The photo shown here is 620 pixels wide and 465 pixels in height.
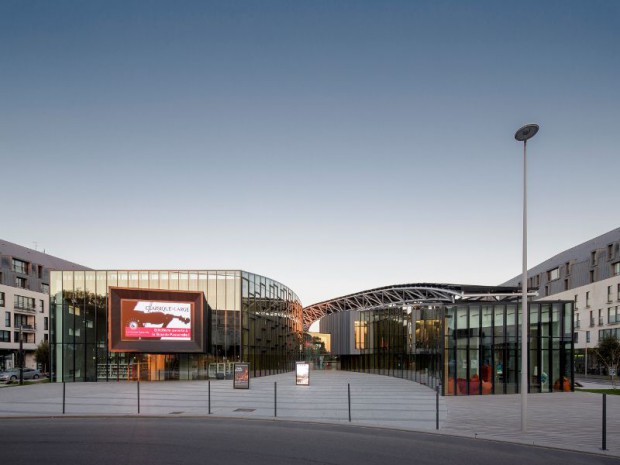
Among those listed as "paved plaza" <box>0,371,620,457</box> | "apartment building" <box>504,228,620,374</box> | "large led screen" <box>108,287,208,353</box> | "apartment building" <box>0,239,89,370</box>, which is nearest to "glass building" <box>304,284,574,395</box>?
"paved plaza" <box>0,371,620,457</box>

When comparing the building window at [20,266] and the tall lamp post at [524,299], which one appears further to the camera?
the building window at [20,266]

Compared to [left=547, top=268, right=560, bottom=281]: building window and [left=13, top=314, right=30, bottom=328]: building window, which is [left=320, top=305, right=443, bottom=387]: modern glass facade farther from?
[left=13, top=314, right=30, bottom=328]: building window

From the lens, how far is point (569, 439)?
14.8m

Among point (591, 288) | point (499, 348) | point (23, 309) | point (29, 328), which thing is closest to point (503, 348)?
point (499, 348)

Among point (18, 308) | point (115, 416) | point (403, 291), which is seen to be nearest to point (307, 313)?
point (403, 291)

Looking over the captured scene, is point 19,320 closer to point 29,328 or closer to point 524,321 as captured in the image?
point 29,328

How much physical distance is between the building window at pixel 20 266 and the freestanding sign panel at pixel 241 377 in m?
57.5

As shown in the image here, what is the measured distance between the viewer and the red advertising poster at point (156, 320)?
132 ft

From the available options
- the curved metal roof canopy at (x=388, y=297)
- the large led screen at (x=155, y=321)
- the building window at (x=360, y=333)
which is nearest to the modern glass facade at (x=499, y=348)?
the large led screen at (x=155, y=321)

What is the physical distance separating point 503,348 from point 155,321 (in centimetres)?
2330

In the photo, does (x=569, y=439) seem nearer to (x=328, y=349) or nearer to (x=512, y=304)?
(x=512, y=304)

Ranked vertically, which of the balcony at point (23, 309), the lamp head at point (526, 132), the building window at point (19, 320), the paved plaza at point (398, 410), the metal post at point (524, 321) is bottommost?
the building window at point (19, 320)

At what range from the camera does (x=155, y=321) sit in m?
40.9

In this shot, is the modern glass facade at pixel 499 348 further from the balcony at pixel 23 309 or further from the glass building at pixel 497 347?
the balcony at pixel 23 309
